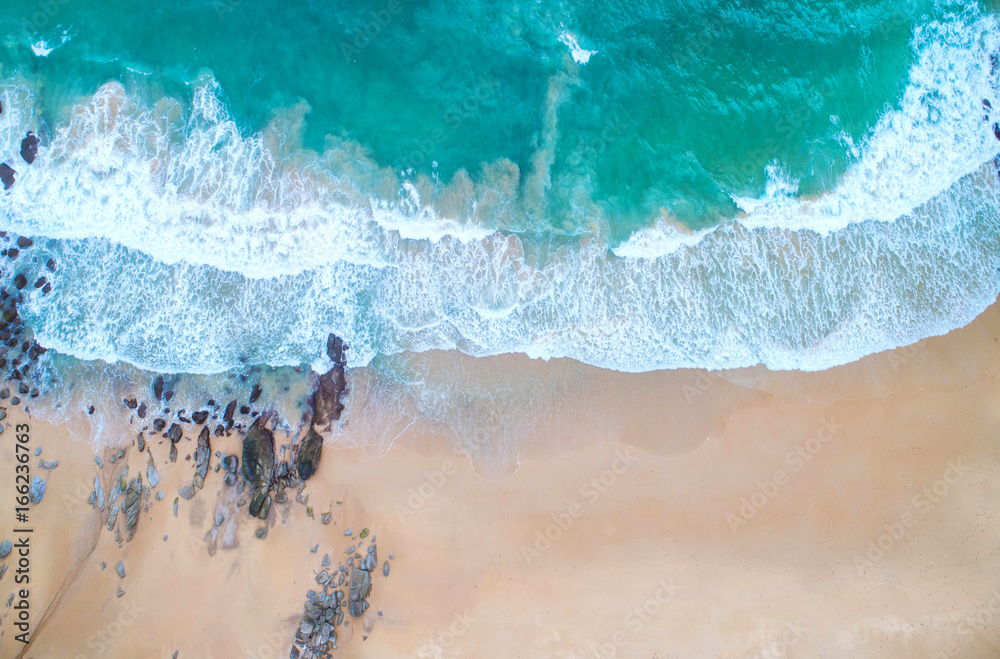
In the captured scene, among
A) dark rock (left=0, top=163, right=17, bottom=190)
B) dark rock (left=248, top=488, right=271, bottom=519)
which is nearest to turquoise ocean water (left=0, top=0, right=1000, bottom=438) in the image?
dark rock (left=0, top=163, right=17, bottom=190)

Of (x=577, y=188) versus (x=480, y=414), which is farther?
(x=577, y=188)

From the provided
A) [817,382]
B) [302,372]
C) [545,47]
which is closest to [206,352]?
[302,372]

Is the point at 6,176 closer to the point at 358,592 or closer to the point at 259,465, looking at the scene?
the point at 259,465

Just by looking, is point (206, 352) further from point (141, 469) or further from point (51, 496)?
point (51, 496)

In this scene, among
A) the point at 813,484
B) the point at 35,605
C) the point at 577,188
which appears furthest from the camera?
the point at 577,188

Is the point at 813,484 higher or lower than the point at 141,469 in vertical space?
higher

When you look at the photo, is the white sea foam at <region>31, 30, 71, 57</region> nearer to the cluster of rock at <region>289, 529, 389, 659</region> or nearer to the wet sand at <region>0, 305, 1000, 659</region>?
the wet sand at <region>0, 305, 1000, 659</region>

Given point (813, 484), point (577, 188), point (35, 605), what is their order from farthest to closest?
point (577, 188)
point (813, 484)
point (35, 605)

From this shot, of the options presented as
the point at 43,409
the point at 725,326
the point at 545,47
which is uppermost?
the point at 545,47
